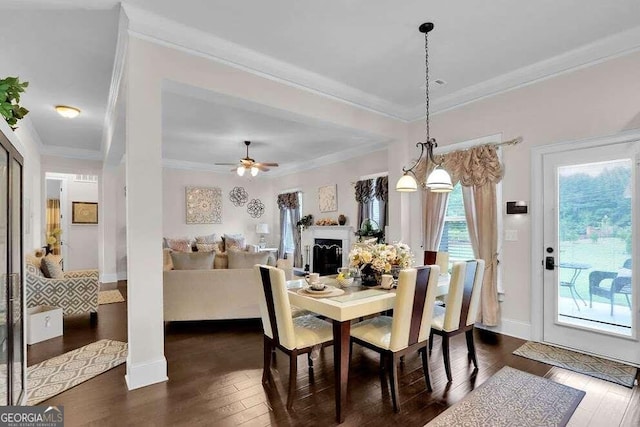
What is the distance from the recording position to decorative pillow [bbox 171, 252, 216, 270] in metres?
4.09

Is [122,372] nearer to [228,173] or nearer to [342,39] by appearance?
[342,39]

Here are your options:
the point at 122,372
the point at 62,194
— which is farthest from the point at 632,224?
the point at 62,194

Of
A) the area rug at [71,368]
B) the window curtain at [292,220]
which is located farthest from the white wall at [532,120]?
the window curtain at [292,220]

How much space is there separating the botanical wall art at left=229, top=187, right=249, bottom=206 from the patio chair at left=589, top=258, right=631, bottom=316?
7836 mm

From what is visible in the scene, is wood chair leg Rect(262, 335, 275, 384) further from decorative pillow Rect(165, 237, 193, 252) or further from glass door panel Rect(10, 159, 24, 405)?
decorative pillow Rect(165, 237, 193, 252)

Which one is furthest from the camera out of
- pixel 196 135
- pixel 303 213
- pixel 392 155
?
pixel 303 213

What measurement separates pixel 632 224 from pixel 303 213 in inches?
250

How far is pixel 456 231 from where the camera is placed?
4383 mm

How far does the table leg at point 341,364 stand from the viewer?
7.20 feet

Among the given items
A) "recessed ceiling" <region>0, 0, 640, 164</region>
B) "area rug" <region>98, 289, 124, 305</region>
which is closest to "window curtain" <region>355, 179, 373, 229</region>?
"recessed ceiling" <region>0, 0, 640, 164</region>

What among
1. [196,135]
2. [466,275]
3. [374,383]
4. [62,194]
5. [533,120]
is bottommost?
[374,383]

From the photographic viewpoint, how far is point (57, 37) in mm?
2936

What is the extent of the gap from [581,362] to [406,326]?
6.71 feet

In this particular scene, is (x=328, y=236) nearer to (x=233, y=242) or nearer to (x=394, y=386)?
(x=233, y=242)
